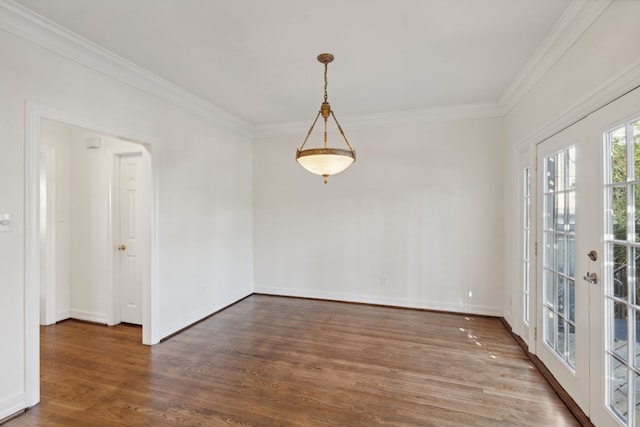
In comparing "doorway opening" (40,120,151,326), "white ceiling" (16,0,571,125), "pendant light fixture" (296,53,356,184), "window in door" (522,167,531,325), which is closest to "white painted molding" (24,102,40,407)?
"white ceiling" (16,0,571,125)

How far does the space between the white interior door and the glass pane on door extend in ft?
14.1

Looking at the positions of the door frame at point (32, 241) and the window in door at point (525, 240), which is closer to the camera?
the door frame at point (32, 241)

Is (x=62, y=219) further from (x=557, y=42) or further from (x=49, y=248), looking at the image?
(x=557, y=42)

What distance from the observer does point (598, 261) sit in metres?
1.92

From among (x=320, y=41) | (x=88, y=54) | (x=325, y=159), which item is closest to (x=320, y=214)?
(x=325, y=159)

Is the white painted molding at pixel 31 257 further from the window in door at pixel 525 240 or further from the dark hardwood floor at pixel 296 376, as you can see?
the window in door at pixel 525 240

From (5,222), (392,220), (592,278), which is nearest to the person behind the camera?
(592,278)

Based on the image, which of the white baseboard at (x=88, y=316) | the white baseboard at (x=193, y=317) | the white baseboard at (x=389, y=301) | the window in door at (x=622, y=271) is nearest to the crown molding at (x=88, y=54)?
the white baseboard at (x=193, y=317)

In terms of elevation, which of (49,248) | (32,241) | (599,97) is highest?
(599,97)

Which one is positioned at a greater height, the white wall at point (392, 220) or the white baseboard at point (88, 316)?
the white wall at point (392, 220)

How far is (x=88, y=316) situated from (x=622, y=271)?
17.1ft

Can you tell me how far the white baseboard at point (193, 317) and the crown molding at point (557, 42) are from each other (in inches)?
174

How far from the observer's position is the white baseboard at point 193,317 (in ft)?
11.2

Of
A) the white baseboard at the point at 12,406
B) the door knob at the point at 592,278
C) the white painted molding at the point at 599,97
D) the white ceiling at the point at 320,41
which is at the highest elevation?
the white ceiling at the point at 320,41
